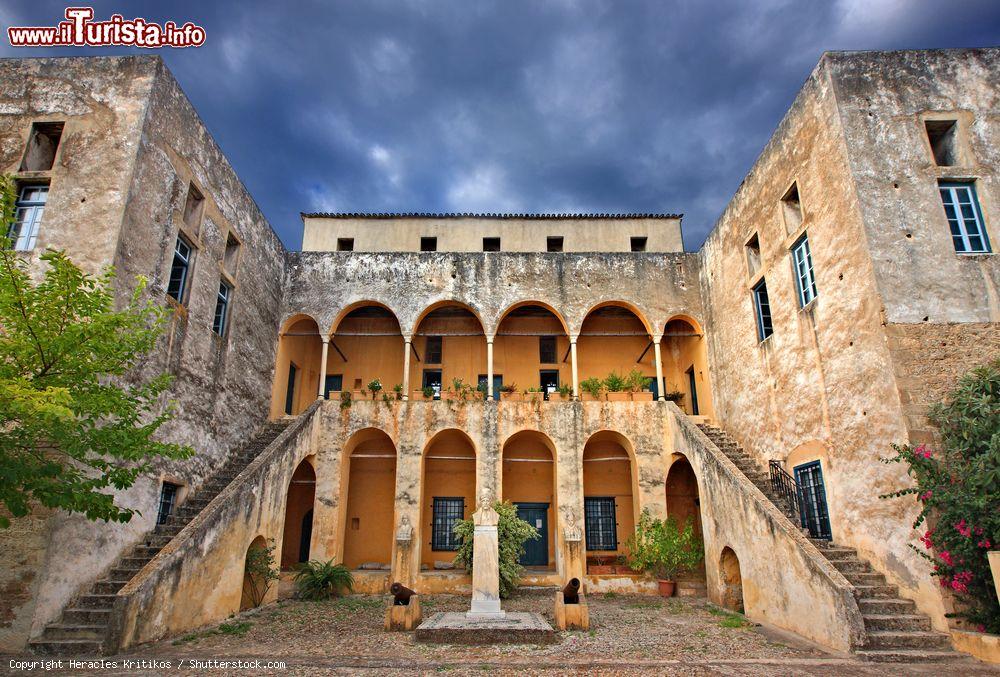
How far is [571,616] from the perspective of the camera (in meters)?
10.5

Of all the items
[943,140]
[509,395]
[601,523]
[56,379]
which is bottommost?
[601,523]

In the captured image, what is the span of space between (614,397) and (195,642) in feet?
37.0

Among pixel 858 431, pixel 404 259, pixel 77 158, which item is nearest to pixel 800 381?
pixel 858 431

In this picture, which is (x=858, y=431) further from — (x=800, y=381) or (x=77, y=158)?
(x=77, y=158)

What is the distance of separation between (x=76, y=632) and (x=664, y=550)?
38.6ft

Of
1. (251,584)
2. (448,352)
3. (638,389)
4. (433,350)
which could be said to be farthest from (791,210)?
(251,584)

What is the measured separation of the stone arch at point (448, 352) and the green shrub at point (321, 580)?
6744 millimetres

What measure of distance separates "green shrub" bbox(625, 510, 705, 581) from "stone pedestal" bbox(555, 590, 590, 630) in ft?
15.7

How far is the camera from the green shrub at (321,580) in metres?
14.1

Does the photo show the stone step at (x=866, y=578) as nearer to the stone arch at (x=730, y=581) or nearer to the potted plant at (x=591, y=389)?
the stone arch at (x=730, y=581)

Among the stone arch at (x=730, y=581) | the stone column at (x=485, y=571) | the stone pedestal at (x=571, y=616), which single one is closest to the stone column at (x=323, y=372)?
the stone column at (x=485, y=571)

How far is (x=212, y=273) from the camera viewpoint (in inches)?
547

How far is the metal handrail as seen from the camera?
12.0 m

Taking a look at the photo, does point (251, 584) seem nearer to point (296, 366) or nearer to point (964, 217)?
point (296, 366)
